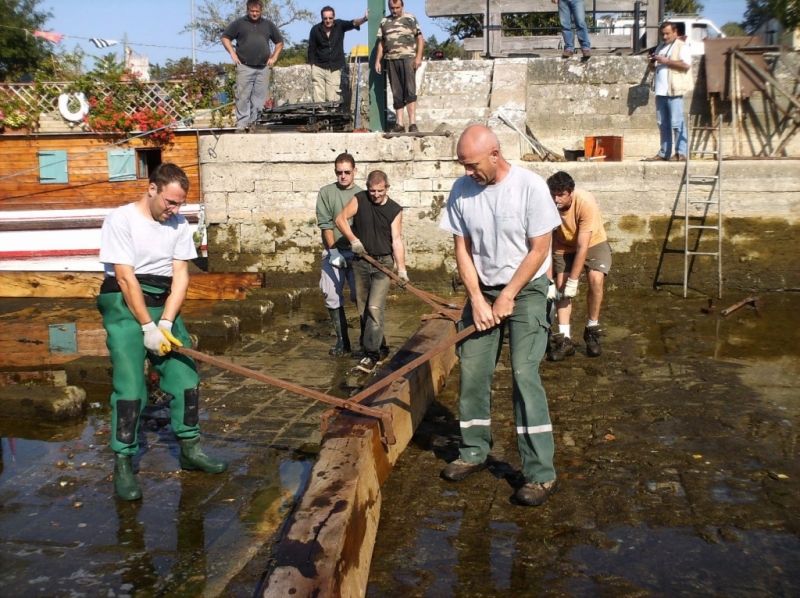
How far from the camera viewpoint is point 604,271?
7.68 meters

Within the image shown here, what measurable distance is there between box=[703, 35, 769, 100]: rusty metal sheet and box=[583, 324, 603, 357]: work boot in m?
5.62

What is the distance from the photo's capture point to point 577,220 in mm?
7246

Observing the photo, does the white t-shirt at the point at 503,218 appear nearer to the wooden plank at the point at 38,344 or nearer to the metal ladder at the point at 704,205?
the wooden plank at the point at 38,344

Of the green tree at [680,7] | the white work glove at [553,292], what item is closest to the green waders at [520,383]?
the white work glove at [553,292]

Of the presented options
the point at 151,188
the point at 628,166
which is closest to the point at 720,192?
the point at 628,166

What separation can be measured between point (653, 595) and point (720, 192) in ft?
24.5

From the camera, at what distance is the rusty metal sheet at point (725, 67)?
11461 millimetres

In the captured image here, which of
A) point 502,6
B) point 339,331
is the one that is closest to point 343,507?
point 339,331

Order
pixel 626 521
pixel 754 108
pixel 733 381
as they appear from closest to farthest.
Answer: pixel 626 521 → pixel 733 381 → pixel 754 108

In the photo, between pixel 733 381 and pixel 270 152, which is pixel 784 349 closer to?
pixel 733 381

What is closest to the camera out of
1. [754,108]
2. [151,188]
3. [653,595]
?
[653,595]

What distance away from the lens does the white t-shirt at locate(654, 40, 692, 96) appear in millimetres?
10977

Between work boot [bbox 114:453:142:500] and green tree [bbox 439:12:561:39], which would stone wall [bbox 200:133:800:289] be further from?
green tree [bbox 439:12:561:39]

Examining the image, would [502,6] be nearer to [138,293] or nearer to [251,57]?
[251,57]
